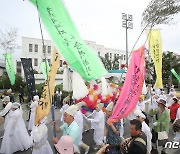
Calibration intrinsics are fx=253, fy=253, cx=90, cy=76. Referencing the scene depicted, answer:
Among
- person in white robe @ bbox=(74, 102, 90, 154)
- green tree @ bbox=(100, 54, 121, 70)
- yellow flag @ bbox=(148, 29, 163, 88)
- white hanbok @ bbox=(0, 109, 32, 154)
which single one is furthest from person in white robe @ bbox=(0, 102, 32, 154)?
green tree @ bbox=(100, 54, 121, 70)

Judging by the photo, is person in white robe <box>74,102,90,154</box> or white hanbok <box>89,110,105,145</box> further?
white hanbok <box>89,110,105,145</box>

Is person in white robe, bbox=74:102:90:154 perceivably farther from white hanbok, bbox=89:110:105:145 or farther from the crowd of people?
white hanbok, bbox=89:110:105:145

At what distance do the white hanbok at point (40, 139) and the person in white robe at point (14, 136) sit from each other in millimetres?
1759

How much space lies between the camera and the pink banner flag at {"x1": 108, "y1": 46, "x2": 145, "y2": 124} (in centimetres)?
407

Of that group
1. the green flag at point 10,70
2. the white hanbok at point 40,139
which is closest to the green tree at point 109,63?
the green flag at point 10,70

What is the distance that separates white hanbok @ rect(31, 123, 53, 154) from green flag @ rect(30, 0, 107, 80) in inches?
51.8

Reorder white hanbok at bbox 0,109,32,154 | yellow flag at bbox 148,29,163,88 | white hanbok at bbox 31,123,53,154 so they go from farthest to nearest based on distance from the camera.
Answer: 1. yellow flag at bbox 148,29,163,88
2. white hanbok at bbox 0,109,32,154
3. white hanbok at bbox 31,123,53,154

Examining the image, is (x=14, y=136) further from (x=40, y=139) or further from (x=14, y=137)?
(x=40, y=139)

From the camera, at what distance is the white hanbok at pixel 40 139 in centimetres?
472

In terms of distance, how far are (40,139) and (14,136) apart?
2620 millimetres

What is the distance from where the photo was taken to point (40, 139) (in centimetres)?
475

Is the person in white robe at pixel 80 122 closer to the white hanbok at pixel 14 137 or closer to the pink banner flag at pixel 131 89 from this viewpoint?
the white hanbok at pixel 14 137

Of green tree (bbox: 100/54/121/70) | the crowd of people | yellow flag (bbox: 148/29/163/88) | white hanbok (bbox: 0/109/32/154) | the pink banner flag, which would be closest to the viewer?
the crowd of people

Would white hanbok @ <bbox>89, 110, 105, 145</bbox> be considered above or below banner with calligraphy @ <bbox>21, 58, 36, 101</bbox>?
below
